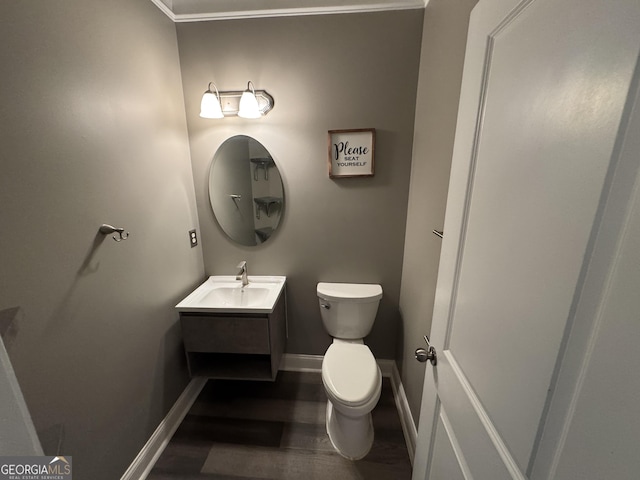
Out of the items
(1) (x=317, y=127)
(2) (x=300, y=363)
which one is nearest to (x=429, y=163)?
(1) (x=317, y=127)

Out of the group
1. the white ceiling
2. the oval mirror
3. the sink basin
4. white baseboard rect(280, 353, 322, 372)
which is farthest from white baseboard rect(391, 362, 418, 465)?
the white ceiling

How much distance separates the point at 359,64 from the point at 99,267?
65.3 inches

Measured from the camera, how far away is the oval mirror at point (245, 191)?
1584mm

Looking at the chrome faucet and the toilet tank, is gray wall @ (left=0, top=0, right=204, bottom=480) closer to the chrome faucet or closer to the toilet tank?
the chrome faucet

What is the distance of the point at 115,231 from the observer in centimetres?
102

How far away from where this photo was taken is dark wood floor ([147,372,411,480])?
1277mm

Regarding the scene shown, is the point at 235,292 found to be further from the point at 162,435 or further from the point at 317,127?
the point at 317,127

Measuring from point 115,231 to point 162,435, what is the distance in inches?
47.3

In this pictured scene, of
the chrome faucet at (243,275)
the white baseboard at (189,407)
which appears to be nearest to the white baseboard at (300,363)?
the white baseboard at (189,407)

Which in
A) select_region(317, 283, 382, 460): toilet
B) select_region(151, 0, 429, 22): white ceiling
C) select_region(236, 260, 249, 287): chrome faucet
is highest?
select_region(151, 0, 429, 22): white ceiling

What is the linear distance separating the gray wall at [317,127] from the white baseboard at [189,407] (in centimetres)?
35

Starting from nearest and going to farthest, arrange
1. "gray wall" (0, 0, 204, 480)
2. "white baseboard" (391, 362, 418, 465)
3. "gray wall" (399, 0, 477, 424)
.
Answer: "gray wall" (0, 0, 204, 480) < "gray wall" (399, 0, 477, 424) < "white baseboard" (391, 362, 418, 465)

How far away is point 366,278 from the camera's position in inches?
67.8

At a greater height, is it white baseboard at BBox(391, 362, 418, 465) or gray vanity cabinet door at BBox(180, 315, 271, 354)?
gray vanity cabinet door at BBox(180, 315, 271, 354)
